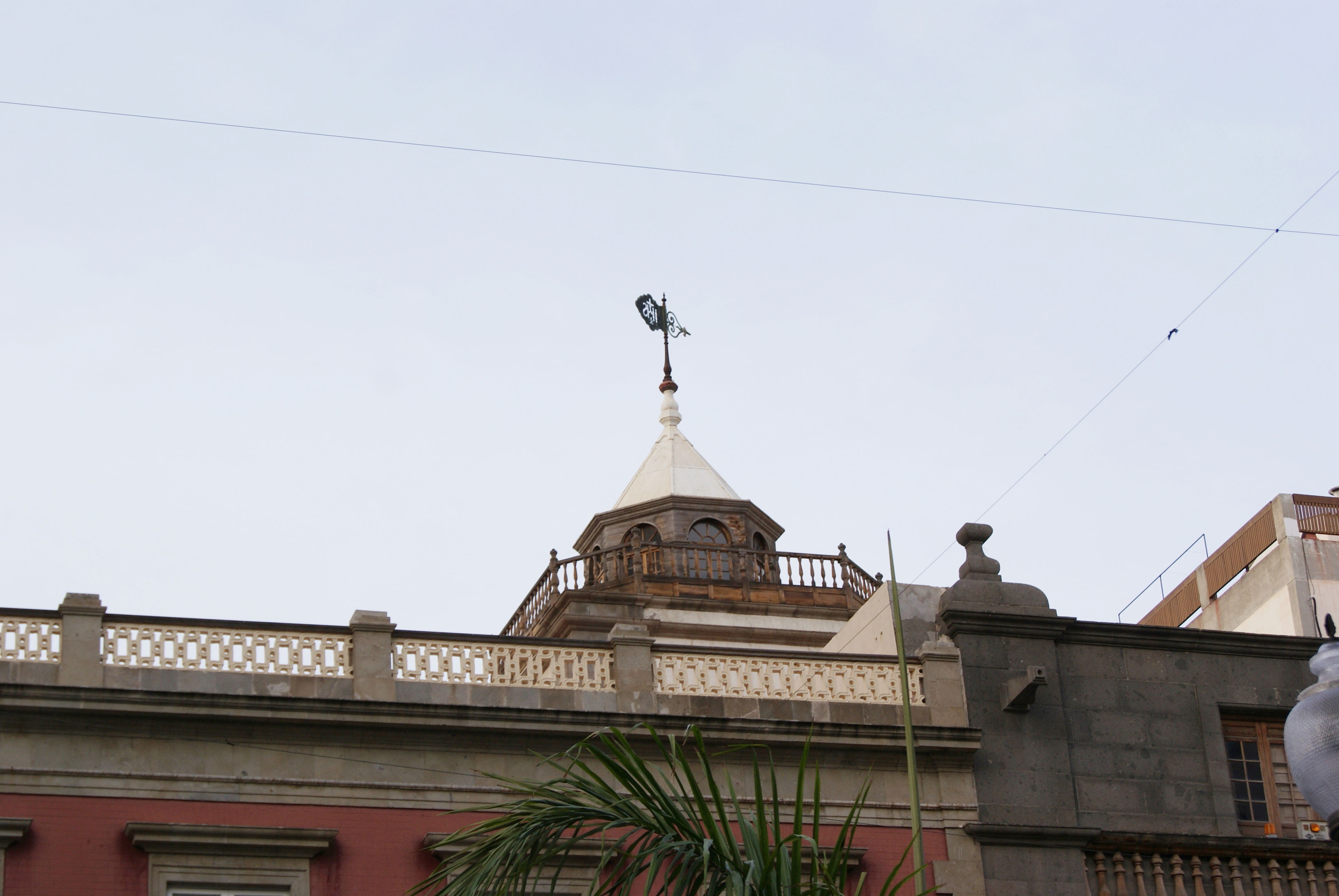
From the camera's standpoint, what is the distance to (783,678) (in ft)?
70.0

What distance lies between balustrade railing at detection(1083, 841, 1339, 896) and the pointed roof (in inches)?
584

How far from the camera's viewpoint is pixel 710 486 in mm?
35469

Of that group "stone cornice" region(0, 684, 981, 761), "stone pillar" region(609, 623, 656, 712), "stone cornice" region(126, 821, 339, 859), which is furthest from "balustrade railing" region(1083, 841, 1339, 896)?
"stone cornice" region(126, 821, 339, 859)

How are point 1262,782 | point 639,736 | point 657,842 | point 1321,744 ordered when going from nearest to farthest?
point 1321,744 < point 657,842 < point 639,736 < point 1262,782

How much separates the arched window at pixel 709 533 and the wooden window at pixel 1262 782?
1288 cm

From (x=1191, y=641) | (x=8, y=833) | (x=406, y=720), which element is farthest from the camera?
(x=1191, y=641)

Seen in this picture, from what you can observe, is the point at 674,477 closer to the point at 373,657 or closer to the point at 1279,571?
the point at 1279,571

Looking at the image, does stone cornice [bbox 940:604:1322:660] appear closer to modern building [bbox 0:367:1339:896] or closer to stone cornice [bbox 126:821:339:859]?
modern building [bbox 0:367:1339:896]

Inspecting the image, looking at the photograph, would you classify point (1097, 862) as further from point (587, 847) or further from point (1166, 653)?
point (587, 847)

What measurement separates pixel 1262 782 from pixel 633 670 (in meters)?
7.37

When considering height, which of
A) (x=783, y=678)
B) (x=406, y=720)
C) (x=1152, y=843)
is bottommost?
(x=1152, y=843)

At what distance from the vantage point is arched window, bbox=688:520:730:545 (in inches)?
1345

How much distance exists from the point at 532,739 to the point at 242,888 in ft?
10.7

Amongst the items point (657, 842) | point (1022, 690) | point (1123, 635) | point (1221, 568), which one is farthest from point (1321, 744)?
point (1221, 568)
